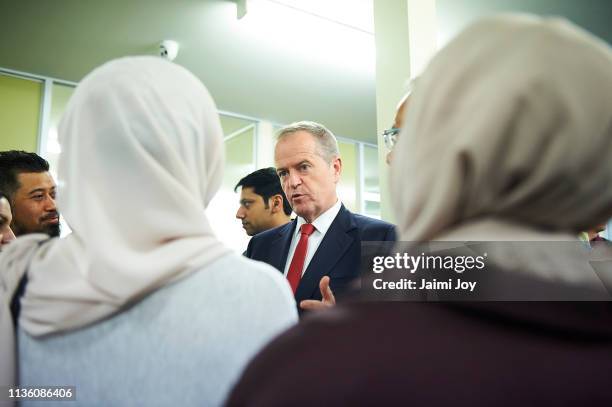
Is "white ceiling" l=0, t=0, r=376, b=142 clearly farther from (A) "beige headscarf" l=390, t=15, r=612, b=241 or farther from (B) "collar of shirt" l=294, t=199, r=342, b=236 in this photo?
(A) "beige headscarf" l=390, t=15, r=612, b=241

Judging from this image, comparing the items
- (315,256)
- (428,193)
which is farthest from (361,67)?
(428,193)

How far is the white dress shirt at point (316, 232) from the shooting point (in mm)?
2140

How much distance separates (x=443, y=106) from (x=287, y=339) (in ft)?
1.05

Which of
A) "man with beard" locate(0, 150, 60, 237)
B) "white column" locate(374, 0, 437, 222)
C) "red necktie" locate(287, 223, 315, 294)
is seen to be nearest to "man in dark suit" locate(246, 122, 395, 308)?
"red necktie" locate(287, 223, 315, 294)

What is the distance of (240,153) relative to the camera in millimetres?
6449

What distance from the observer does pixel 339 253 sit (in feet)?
6.66

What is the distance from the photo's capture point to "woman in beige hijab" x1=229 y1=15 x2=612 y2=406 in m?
0.46

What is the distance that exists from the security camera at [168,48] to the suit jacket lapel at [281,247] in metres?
2.49

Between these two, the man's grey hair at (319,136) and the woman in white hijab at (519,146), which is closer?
the woman in white hijab at (519,146)

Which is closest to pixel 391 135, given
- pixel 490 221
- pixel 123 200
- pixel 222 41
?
pixel 123 200

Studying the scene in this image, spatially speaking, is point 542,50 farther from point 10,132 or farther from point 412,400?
point 10,132

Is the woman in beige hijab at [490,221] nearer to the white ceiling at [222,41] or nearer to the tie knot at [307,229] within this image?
the tie knot at [307,229]

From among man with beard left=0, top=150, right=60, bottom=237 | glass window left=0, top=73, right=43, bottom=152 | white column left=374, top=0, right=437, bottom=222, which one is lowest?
man with beard left=0, top=150, right=60, bottom=237

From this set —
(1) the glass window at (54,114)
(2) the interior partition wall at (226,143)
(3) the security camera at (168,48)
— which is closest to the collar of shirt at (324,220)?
(2) the interior partition wall at (226,143)
